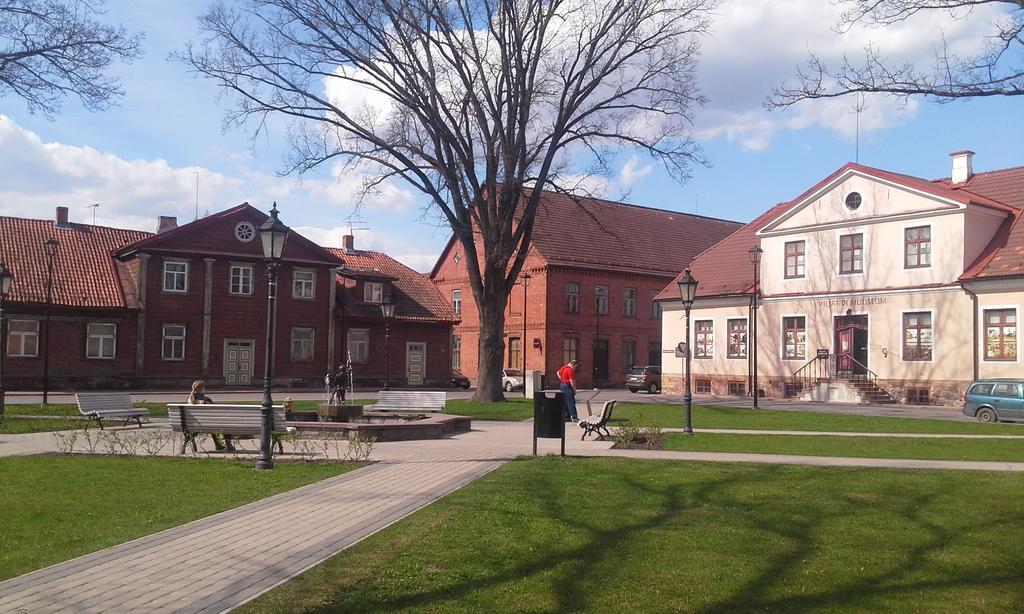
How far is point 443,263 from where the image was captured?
61.6m

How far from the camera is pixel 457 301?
59.7 meters

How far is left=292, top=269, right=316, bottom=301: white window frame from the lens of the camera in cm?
4634

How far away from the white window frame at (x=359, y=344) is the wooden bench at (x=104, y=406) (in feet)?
88.8

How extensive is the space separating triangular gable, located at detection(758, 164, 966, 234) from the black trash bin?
24825mm

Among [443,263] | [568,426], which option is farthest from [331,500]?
[443,263]

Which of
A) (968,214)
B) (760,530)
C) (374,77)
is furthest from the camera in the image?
(968,214)

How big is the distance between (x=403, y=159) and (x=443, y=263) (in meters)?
33.4

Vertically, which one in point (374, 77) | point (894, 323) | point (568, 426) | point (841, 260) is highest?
point (374, 77)

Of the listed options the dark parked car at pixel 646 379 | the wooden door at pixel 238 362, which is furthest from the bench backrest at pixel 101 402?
the dark parked car at pixel 646 379

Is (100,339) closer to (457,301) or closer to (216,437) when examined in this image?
(457,301)

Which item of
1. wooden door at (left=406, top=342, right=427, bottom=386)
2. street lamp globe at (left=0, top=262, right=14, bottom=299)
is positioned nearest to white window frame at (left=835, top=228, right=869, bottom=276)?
wooden door at (left=406, top=342, right=427, bottom=386)

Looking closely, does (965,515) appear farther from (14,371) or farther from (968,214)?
(14,371)

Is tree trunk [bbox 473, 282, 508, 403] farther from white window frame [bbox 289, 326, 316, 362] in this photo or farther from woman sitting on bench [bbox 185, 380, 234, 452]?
white window frame [bbox 289, 326, 316, 362]

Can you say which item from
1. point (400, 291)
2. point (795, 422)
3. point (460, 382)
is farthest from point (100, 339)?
point (795, 422)
